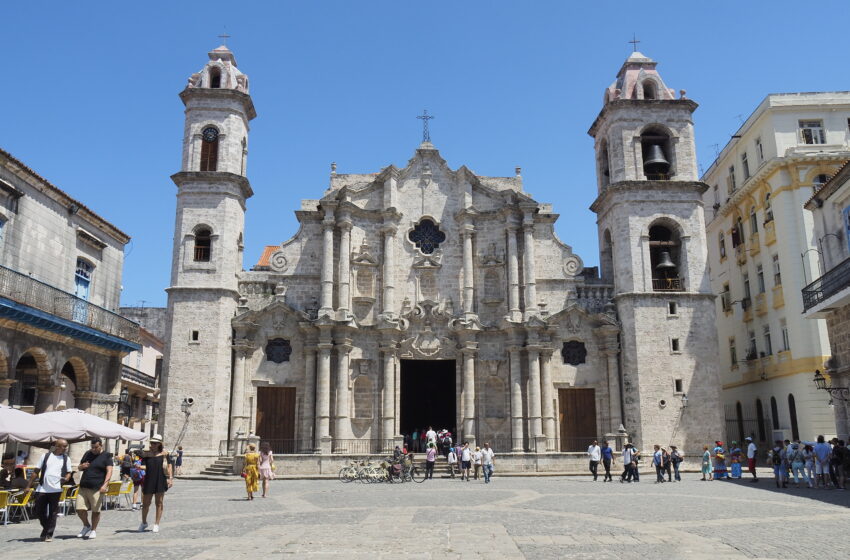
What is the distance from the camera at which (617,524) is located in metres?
13.0

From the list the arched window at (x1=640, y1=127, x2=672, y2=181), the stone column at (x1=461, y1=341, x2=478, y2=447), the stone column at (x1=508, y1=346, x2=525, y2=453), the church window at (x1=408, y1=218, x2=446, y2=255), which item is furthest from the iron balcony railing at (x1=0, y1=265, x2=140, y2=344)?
the arched window at (x1=640, y1=127, x2=672, y2=181)

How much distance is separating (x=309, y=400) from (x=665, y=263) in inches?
636

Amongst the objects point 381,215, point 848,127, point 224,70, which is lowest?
point 381,215

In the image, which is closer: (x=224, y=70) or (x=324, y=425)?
(x=324, y=425)

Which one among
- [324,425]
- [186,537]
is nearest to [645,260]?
[324,425]

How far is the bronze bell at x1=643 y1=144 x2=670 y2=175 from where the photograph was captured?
3244cm

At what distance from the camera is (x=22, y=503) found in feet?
45.5

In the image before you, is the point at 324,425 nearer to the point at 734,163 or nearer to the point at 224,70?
the point at 224,70

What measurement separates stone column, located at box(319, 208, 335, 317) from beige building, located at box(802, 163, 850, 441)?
18130 millimetres

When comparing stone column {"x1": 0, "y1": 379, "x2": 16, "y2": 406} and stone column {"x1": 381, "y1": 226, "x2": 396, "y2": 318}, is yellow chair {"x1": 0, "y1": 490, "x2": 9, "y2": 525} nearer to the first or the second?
stone column {"x1": 0, "y1": 379, "x2": 16, "y2": 406}

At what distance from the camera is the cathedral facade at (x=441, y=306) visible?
98.2 ft

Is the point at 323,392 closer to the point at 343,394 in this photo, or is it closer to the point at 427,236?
the point at 343,394

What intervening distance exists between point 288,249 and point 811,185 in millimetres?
22771

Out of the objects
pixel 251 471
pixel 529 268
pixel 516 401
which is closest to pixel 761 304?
pixel 529 268
